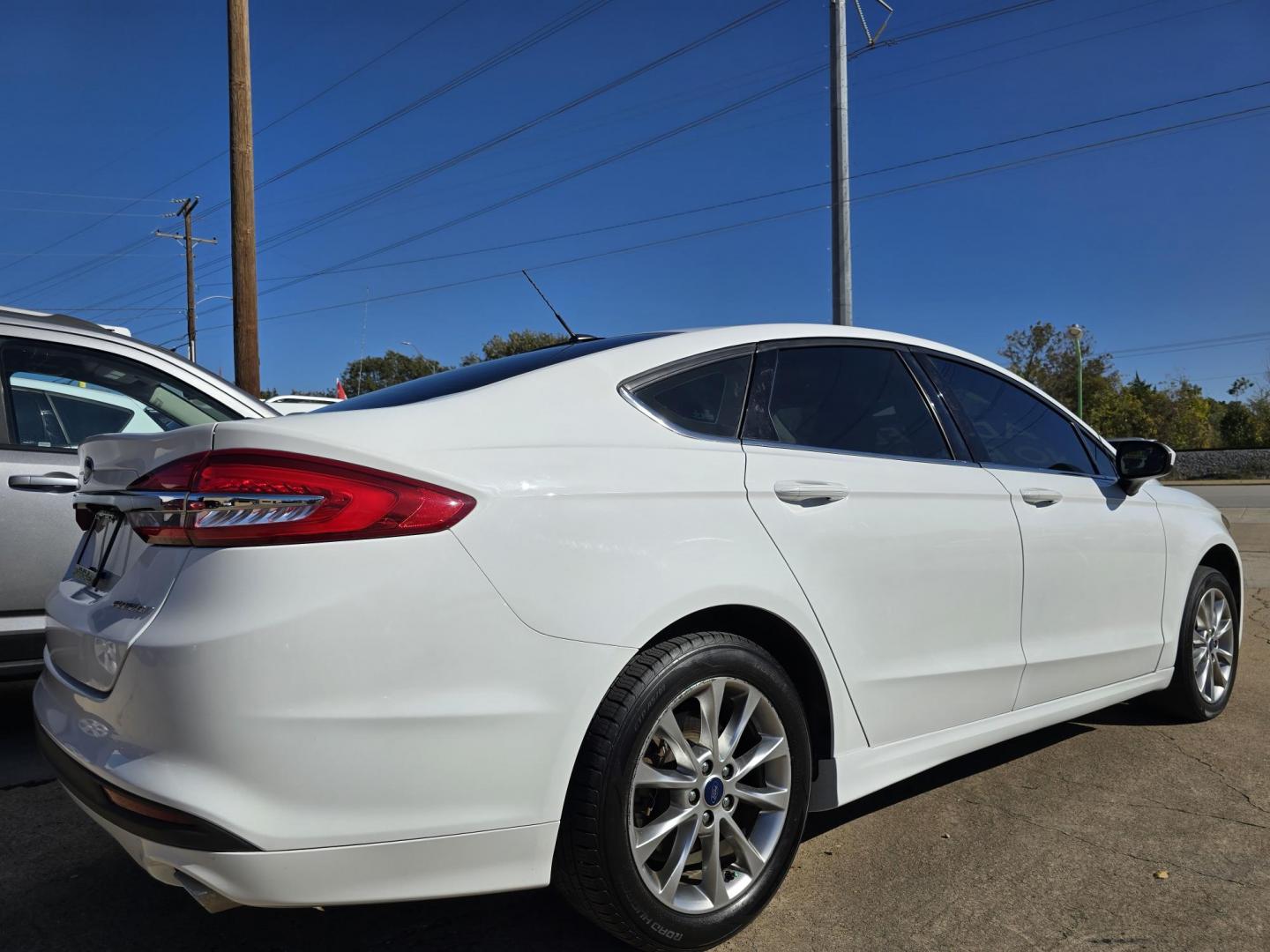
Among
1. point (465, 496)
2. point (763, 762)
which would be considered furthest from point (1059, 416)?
point (465, 496)

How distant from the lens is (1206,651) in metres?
4.39

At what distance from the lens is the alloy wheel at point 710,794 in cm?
229

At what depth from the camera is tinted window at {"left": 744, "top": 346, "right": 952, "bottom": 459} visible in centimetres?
279

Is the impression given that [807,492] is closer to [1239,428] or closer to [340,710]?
[340,710]

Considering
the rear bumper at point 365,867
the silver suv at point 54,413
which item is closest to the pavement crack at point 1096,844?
the rear bumper at point 365,867

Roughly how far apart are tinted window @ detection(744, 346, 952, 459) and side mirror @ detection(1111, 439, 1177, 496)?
1.20m

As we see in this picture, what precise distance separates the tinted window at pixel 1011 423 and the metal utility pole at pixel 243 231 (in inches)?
350

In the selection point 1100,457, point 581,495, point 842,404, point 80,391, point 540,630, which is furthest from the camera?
point 80,391

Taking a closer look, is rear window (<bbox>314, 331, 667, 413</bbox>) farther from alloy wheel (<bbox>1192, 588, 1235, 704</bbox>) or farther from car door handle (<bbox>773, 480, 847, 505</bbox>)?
alloy wheel (<bbox>1192, 588, 1235, 704</bbox>)

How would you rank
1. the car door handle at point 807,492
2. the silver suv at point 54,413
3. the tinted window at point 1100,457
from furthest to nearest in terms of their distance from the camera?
the tinted window at point 1100,457
the silver suv at point 54,413
the car door handle at point 807,492

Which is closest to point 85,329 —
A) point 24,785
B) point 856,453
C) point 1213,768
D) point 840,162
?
point 24,785

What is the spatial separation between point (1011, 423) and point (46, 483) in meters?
3.76

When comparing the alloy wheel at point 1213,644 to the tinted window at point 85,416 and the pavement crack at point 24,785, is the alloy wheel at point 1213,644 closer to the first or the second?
the pavement crack at point 24,785

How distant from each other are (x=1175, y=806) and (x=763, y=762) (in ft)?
5.93
